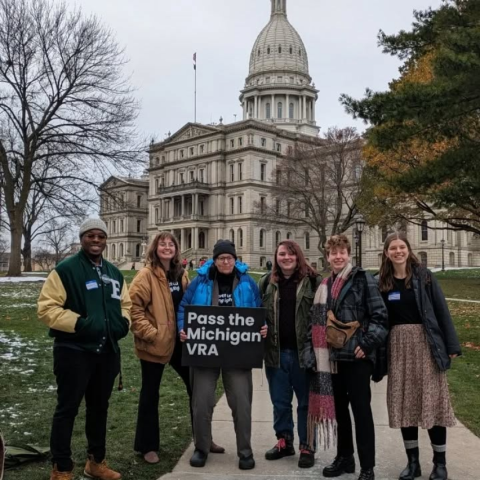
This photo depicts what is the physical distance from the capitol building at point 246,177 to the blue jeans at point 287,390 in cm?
6426

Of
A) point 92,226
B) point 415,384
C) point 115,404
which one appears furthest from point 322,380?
point 115,404

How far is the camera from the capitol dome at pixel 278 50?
104 metres

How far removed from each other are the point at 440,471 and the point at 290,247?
2.36 metres

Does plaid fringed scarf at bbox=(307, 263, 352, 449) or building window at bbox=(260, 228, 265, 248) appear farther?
building window at bbox=(260, 228, 265, 248)

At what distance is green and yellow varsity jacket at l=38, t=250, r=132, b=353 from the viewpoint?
445 cm

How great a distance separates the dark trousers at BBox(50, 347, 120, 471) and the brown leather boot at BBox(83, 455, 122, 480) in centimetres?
4

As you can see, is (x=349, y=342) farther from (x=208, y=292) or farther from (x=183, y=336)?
(x=183, y=336)

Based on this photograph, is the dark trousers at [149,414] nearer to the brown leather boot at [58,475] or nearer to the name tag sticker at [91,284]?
the brown leather boot at [58,475]

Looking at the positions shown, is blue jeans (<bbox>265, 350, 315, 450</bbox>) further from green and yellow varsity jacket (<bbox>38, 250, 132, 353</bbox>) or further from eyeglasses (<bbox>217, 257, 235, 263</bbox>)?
green and yellow varsity jacket (<bbox>38, 250, 132, 353</bbox>)

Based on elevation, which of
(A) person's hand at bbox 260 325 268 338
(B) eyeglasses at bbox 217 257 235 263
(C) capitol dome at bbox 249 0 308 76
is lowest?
(A) person's hand at bbox 260 325 268 338

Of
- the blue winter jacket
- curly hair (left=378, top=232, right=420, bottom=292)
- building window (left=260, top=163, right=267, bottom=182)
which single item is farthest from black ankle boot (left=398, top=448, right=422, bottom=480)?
building window (left=260, top=163, right=267, bottom=182)

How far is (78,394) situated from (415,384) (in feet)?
9.51

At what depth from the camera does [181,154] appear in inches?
3620

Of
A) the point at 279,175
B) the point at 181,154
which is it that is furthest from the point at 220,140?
the point at 279,175
